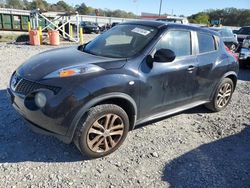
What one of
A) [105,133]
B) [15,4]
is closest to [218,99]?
[105,133]

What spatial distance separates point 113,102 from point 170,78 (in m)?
1.01

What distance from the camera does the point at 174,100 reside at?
4.15 metres

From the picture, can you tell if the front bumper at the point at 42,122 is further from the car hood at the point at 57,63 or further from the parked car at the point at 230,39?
the parked car at the point at 230,39

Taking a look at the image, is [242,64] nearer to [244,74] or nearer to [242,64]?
[242,64]

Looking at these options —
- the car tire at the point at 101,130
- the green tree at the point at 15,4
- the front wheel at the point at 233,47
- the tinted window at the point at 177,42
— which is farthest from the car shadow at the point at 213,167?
the green tree at the point at 15,4

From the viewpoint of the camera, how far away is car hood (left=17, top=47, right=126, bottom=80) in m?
3.32

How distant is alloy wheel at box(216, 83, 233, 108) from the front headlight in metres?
2.84

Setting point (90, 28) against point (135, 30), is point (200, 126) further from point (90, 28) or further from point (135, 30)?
point (90, 28)

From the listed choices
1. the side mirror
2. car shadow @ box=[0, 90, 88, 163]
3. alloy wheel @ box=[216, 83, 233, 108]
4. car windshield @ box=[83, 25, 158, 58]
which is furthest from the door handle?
car shadow @ box=[0, 90, 88, 163]

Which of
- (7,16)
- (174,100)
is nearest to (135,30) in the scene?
(174,100)

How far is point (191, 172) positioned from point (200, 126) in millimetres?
1464

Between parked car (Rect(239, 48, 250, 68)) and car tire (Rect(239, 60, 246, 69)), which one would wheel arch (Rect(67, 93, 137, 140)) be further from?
car tire (Rect(239, 60, 246, 69))

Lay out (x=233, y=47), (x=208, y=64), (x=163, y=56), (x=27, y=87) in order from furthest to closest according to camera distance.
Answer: (x=233, y=47) → (x=208, y=64) → (x=163, y=56) → (x=27, y=87)

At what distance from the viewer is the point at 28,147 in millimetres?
3590
